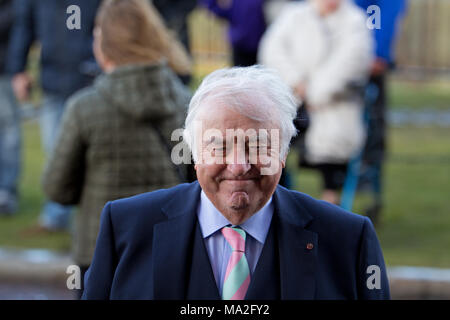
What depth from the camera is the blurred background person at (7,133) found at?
8000 millimetres

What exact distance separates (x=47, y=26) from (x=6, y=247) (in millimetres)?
1568

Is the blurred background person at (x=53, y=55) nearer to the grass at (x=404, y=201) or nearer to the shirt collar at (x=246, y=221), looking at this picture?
the grass at (x=404, y=201)

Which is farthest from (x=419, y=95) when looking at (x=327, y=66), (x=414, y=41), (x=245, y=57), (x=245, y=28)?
(x=327, y=66)

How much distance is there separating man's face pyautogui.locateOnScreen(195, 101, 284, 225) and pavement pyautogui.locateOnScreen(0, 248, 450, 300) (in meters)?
3.60

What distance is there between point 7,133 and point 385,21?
10.8ft

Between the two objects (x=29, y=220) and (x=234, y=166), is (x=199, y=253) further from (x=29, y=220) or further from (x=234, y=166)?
(x=29, y=220)

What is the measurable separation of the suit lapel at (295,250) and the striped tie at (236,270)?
3.7 inches

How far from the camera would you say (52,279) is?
6543mm

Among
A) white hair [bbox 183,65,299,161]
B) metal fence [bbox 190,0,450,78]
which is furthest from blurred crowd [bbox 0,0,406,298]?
metal fence [bbox 190,0,450,78]

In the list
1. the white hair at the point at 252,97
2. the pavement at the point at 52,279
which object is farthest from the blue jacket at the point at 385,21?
the white hair at the point at 252,97

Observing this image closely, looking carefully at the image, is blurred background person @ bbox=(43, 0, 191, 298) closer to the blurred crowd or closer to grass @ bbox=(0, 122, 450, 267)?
the blurred crowd

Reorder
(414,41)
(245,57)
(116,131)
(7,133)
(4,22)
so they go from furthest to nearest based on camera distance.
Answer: (414,41) → (7,133) → (4,22) → (245,57) → (116,131)

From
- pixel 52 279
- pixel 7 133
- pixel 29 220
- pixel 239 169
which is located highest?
pixel 7 133
